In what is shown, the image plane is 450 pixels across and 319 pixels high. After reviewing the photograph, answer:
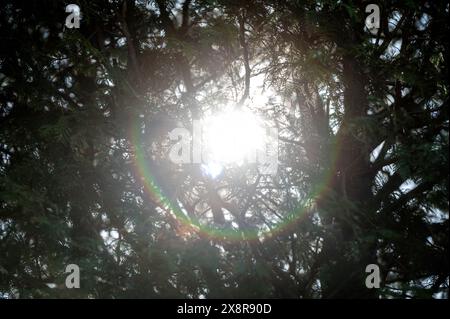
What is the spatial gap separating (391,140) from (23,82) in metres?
4.61

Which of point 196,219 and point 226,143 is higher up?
point 226,143

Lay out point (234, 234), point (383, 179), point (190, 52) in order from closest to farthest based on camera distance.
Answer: point (234, 234) < point (190, 52) < point (383, 179)

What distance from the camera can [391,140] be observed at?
5.33 meters

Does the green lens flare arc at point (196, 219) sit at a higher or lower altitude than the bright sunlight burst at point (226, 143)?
lower

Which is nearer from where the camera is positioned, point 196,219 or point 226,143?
point 196,219

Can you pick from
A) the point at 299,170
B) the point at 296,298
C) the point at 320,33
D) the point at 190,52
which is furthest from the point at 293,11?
the point at 296,298

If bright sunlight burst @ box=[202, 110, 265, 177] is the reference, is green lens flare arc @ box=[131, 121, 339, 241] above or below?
below

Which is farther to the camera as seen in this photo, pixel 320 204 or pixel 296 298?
pixel 320 204

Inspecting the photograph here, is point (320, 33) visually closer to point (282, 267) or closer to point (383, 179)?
point (383, 179)

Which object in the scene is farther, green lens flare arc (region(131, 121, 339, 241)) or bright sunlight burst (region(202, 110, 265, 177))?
bright sunlight burst (region(202, 110, 265, 177))

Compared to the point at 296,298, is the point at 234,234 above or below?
above

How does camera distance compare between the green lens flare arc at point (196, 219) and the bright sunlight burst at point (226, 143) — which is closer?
the green lens flare arc at point (196, 219)
